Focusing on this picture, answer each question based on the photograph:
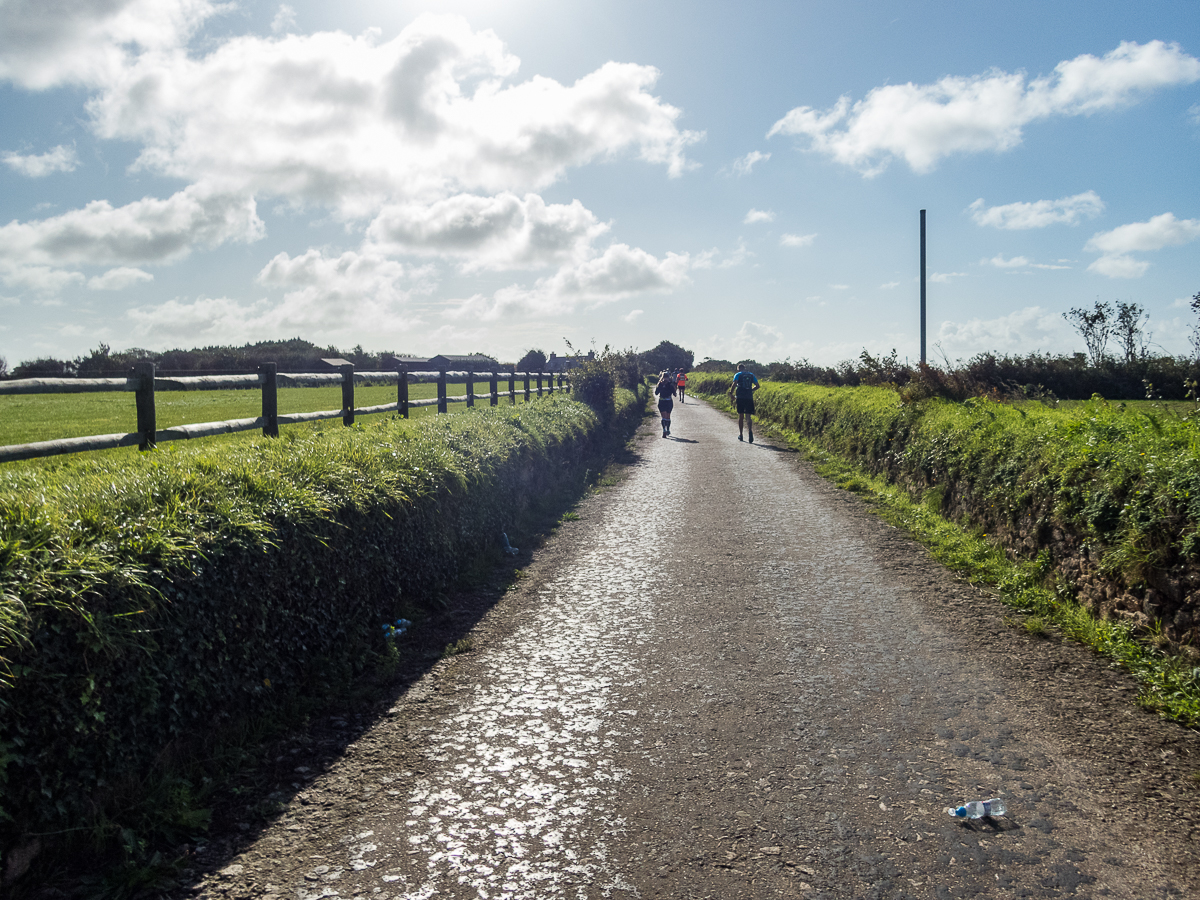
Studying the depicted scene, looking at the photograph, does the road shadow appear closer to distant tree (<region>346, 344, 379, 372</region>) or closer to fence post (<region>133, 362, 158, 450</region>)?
fence post (<region>133, 362, 158, 450</region>)

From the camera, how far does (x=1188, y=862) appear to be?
292 cm

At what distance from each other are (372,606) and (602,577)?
2463mm

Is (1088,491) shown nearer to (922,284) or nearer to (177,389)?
(177,389)

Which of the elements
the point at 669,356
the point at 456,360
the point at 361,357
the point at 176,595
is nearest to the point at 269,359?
the point at 361,357

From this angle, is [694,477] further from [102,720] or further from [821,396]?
[102,720]

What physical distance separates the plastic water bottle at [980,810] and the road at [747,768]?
0.06 meters

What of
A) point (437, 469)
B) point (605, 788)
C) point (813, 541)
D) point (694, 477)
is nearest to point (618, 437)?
point (694, 477)

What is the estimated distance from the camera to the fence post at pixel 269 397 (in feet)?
21.9

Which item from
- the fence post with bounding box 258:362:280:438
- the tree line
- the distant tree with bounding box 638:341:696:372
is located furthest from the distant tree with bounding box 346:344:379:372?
the fence post with bounding box 258:362:280:438

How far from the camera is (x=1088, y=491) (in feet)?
19.0

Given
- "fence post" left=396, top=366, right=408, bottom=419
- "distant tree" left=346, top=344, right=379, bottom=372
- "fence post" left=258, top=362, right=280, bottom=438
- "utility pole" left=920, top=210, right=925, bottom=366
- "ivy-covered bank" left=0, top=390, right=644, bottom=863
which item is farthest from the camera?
"distant tree" left=346, top=344, right=379, bottom=372

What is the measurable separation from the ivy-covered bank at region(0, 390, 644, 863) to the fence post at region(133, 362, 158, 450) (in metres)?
0.24

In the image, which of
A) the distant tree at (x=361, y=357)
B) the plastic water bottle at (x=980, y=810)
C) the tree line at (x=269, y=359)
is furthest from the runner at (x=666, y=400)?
the distant tree at (x=361, y=357)

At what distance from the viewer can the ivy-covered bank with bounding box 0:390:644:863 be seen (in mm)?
2779
